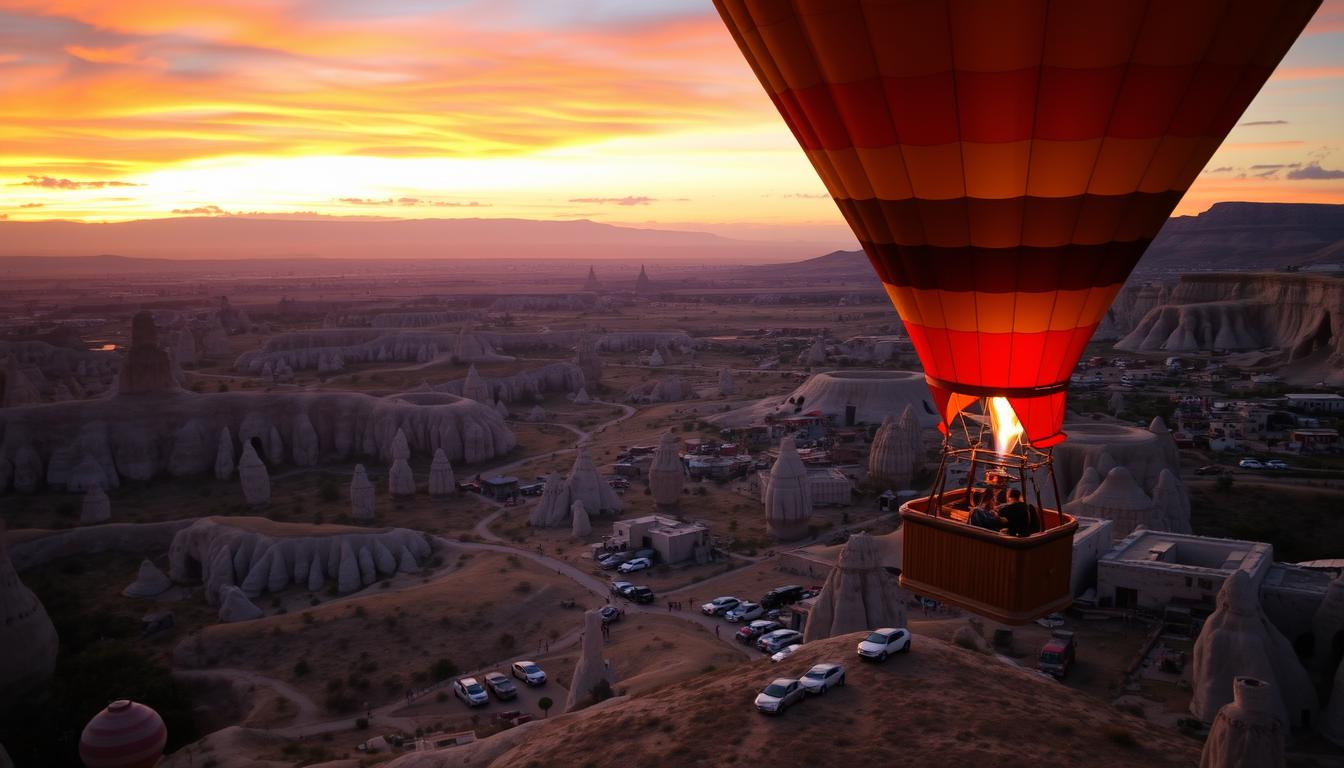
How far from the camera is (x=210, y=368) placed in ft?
313

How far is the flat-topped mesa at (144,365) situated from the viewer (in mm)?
55219

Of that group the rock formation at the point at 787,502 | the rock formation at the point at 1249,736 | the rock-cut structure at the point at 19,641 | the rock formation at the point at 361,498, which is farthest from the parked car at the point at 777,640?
the rock formation at the point at 361,498

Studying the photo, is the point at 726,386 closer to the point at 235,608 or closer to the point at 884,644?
the point at 235,608

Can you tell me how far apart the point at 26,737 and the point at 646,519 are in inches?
861

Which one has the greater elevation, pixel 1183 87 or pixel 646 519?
pixel 1183 87

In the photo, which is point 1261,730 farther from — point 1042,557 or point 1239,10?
point 1239,10

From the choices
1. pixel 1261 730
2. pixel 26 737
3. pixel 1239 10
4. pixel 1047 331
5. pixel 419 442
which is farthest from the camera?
pixel 419 442

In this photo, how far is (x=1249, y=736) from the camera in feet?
51.4

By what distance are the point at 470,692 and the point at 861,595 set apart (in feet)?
35.0

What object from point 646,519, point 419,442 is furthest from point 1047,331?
point 419,442

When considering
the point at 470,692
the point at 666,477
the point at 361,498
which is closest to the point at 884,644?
the point at 470,692

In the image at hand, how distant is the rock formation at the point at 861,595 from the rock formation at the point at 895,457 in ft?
72.2

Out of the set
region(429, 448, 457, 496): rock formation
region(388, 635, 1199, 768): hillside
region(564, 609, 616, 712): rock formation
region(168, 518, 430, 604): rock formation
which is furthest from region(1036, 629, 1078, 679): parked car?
region(429, 448, 457, 496): rock formation

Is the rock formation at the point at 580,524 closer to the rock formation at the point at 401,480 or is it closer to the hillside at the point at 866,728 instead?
the rock formation at the point at 401,480
